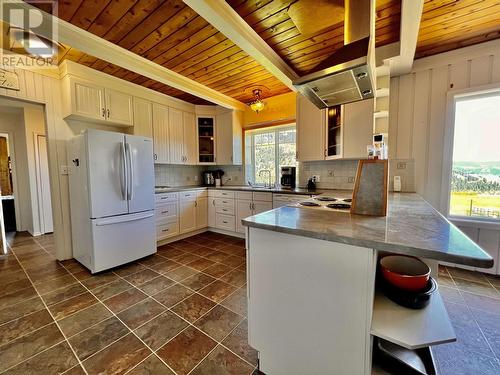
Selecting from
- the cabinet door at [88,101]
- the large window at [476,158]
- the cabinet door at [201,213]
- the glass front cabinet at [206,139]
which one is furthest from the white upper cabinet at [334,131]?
the cabinet door at [88,101]

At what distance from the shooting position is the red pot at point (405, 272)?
1.00m

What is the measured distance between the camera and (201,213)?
404 cm

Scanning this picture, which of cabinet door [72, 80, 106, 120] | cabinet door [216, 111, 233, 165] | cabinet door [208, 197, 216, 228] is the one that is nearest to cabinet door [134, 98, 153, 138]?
cabinet door [72, 80, 106, 120]

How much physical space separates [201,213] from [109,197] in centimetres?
175

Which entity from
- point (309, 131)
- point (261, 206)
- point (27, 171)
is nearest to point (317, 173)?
point (309, 131)

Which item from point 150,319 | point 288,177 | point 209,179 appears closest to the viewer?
point 150,319

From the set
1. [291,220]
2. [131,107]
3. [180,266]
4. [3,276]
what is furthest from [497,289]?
[3,276]

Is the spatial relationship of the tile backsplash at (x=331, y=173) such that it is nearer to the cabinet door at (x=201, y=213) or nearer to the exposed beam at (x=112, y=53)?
the cabinet door at (x=201, y=213)

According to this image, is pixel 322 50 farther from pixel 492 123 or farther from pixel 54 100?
pixel 54 100

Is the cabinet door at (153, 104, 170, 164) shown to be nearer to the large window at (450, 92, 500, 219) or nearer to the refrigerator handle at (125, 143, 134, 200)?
the refrigerator handle at (125, 143, 134, 200)

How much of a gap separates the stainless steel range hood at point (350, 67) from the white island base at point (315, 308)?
1.01 metres

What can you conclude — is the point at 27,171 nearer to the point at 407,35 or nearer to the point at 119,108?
the point at 119,108

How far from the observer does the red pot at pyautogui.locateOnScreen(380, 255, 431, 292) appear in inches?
39.2

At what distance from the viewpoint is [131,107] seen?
323cm
